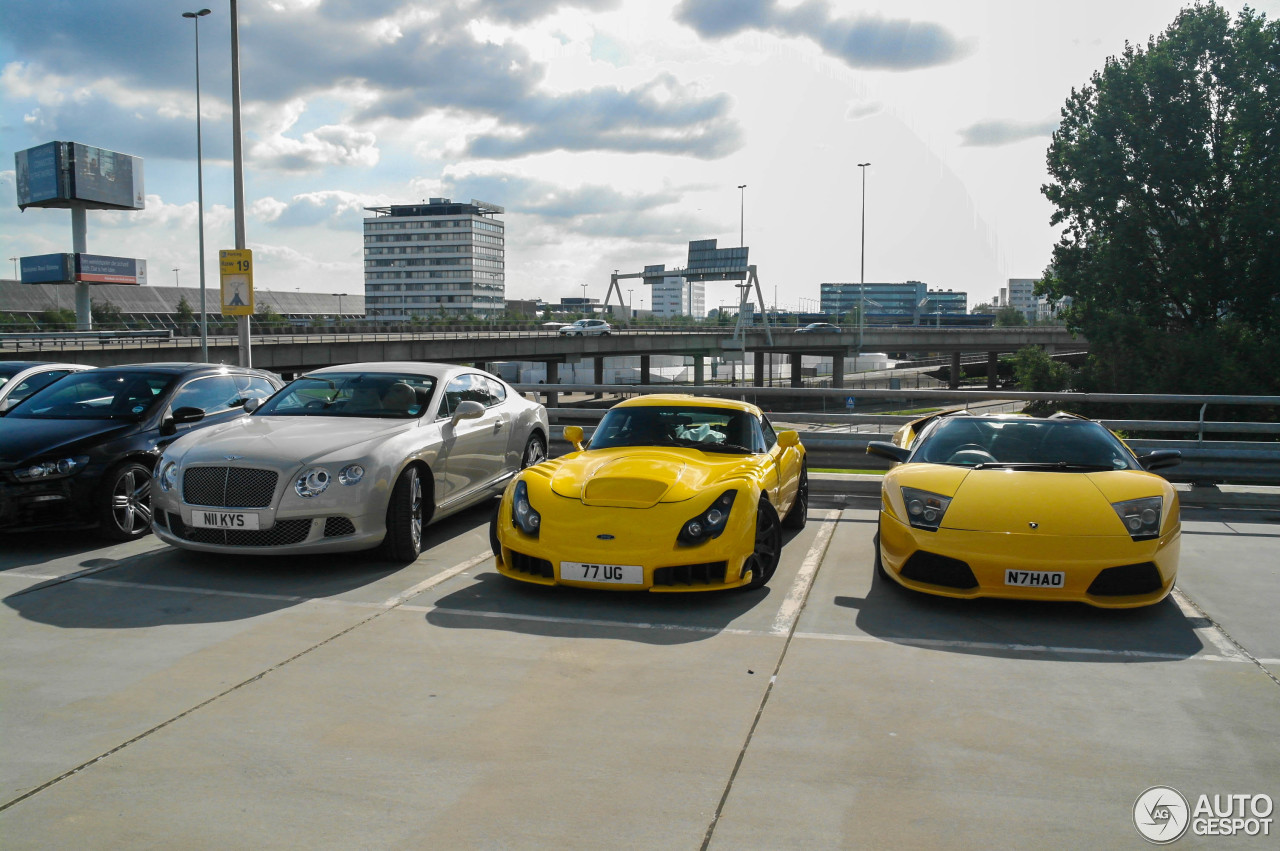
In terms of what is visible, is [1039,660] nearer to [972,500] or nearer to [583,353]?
[972,500]

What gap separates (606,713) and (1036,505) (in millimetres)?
3097

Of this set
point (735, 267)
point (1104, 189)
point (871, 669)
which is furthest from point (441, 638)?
point (735, 267)

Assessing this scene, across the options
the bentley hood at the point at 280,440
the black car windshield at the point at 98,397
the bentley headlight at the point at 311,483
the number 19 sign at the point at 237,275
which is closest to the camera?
the bentley headlight at the point at 311,483

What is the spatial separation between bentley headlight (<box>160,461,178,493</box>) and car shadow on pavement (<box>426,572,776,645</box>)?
7.55 ft

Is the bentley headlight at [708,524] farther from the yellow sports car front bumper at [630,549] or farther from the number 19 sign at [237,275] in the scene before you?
the number 19 sign at [237,275]

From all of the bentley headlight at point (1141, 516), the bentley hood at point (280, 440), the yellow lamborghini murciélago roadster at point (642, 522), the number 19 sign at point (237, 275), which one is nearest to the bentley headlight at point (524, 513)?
the yellow lamborghini murciélago roadster at point (642, 522)

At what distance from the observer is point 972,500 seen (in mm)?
5812

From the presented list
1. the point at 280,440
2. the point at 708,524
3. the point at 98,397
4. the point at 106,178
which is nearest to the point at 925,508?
the point at 708,524

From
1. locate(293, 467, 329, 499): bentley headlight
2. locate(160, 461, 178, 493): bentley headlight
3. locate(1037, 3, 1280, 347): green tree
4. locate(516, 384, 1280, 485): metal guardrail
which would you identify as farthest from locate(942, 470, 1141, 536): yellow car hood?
locate(1037, 3, 1280, 347): green tree

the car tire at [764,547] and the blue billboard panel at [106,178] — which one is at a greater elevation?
the blue billboard panel at [106,178]

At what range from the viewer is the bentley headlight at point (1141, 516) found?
220 inches

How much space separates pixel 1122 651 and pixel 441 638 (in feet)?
12.0

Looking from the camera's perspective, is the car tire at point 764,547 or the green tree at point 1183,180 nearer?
the car tire at point 764,547

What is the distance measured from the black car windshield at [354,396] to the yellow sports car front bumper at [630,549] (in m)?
2.29
